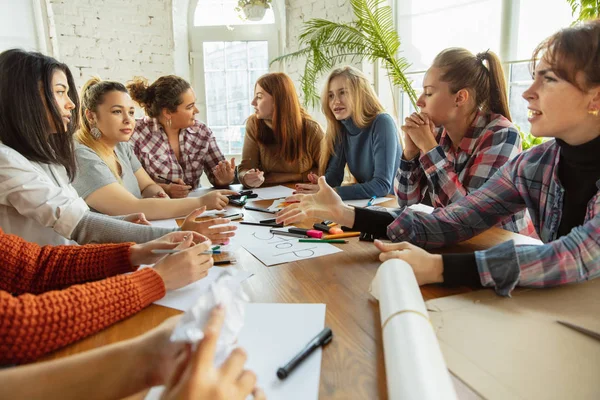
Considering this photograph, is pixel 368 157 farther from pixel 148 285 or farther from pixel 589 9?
pixel 148 285

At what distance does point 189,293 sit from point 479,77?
1233 mm

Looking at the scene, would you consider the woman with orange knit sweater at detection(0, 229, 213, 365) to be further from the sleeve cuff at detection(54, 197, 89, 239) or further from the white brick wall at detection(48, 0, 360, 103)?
the white brick wall at detection(48, 0, 360, 103)

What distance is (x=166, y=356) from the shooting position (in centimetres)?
49

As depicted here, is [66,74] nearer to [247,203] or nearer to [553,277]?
[247,203]

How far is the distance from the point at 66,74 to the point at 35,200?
44cm

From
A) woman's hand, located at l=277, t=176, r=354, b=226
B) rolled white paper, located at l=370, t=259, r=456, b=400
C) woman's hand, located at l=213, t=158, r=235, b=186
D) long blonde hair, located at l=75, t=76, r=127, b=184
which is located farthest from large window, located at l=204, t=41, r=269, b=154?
rolled white paper, located at l=370, t=259, r=456, b=400

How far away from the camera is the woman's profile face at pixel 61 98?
3.90 ft

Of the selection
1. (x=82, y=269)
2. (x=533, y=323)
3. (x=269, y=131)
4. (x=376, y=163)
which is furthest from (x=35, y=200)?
(x=269, y=131)

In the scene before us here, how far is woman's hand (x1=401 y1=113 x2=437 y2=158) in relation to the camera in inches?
59.6

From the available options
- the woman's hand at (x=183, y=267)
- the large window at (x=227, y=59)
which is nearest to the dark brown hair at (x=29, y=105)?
the woman's hand at (x=183, y=267)

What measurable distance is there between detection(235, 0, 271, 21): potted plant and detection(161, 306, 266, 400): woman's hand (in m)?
3.74

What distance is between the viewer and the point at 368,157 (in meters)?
2.14

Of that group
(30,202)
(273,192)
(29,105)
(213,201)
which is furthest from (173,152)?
(30,202)

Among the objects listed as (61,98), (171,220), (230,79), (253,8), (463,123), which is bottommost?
(171,220)
